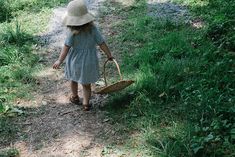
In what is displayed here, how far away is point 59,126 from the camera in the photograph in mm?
5176

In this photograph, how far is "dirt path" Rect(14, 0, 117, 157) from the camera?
471cm

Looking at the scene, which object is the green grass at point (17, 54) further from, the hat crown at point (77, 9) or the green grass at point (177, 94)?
the hat crown at point (77, 9)

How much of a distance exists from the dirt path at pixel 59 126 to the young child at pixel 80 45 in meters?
0.46

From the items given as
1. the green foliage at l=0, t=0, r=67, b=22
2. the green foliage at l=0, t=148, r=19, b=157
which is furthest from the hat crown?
the green foliage at l=0, t=0, r=67, b=22

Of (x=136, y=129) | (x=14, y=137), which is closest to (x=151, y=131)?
(x=136, y=129)

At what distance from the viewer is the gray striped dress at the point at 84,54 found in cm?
521

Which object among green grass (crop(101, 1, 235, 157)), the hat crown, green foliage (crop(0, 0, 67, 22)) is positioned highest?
the hat crown

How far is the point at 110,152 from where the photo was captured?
180 inches

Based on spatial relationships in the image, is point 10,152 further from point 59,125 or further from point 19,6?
point 19,6

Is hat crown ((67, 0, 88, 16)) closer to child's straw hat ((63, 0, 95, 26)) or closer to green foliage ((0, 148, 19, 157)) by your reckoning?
child's straw hat ((63, 0, 95, 26))

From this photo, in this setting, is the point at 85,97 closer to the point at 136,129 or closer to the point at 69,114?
the point at 69,114

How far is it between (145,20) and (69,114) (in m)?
3.35

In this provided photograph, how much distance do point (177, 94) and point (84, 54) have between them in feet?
4.34

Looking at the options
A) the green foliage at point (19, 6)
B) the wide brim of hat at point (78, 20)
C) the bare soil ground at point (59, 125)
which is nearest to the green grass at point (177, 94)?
the bare soil ground at point (59, 125)
